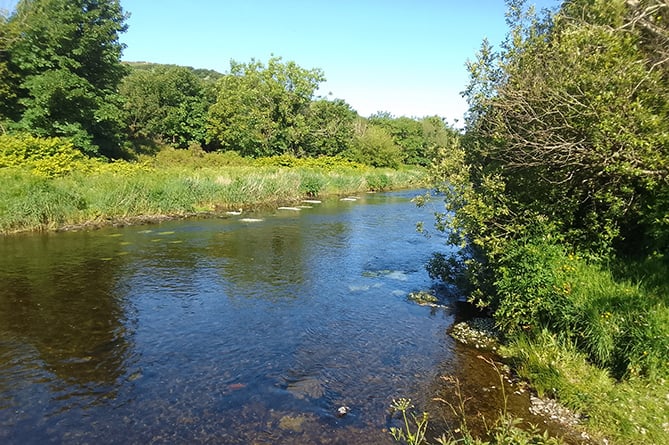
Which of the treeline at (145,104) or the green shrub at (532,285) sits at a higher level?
the treeline at (145,104)

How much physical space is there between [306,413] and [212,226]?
58.5ft

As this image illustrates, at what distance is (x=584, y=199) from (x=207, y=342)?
26.9 ft

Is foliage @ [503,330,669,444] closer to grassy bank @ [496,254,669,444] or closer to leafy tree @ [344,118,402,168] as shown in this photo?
grassy bank @ [496,254,669,444]

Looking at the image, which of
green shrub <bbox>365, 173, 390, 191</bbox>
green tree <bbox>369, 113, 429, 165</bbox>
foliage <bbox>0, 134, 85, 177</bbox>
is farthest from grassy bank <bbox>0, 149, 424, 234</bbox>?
green tree <bbox>369, 113, 429, 165</bbox>

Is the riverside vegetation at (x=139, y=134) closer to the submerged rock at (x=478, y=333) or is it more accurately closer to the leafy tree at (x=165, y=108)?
the leafy tree at (x=165, y=108)

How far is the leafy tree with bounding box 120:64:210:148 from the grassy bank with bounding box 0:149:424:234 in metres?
19.5

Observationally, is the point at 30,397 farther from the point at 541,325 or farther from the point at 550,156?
the point at 550,156

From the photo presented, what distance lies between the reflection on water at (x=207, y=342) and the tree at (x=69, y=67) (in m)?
18.8

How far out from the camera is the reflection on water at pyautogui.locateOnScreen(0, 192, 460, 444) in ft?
22.2

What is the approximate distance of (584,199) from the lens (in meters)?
8.56

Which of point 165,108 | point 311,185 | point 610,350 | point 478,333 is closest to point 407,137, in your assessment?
point 165,108

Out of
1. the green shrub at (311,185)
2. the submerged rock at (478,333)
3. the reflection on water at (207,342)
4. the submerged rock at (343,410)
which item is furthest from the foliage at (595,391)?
the green shrub at (311,185)

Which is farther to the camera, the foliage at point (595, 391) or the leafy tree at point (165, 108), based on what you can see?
the leafy tree at point (165, 108)

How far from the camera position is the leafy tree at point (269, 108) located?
174 ft
